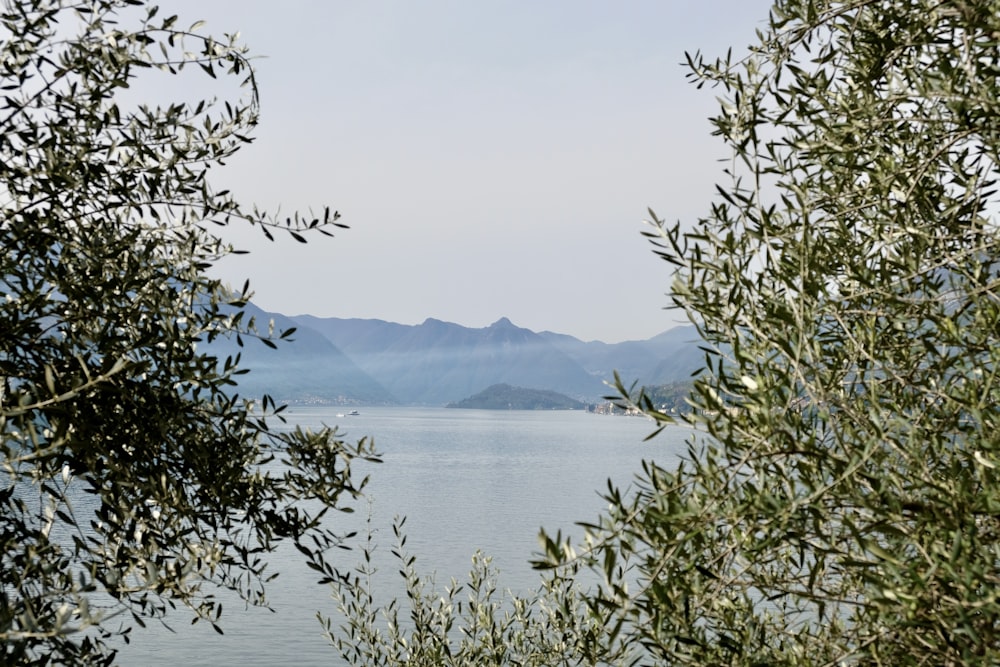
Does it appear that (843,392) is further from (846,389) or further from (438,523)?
(438,523)

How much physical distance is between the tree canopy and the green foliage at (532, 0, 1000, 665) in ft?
0.05

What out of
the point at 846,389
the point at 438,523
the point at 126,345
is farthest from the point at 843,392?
the point at 438,523

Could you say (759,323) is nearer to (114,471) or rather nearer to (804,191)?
(804,191)

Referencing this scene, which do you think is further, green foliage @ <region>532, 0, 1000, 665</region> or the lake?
the lake

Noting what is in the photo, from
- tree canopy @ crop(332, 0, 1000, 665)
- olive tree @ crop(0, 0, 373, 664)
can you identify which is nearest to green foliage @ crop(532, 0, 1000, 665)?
tree canopy @ crop(332, 0, 1000, 665)

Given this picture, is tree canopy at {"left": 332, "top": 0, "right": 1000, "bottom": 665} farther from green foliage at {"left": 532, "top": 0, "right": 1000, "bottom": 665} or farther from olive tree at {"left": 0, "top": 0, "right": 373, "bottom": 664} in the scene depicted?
olive tree at {"left": 0, "top": 0, "right": 373, "bottom": 664}

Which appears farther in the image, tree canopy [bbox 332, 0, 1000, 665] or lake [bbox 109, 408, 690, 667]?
lake [bbox 109, 408, 690, 667]

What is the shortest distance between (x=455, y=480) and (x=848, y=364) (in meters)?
89.7

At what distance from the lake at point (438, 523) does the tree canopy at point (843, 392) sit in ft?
2.44

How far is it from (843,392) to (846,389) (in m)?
0.42

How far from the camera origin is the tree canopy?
3436 millimetres

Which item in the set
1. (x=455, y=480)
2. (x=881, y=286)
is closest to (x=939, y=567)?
(x=881, y=286)

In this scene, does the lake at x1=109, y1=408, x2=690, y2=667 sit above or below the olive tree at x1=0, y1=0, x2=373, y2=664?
below

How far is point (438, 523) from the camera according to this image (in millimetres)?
64062
